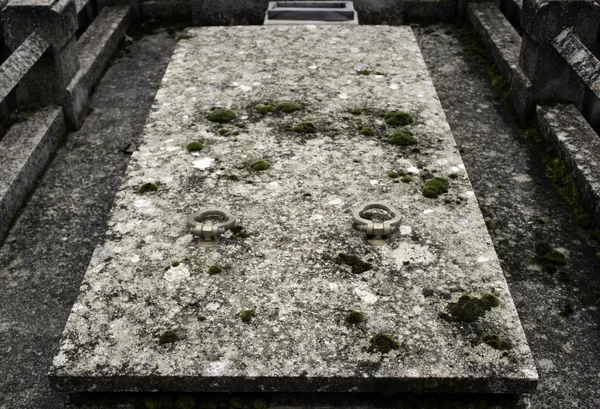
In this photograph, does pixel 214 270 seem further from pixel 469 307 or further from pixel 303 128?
pixel 303 128

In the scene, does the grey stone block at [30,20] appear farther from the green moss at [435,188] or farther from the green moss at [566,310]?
the green moss at [566,310]

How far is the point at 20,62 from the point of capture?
543cm

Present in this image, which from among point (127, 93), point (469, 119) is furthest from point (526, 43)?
point (127, 93)

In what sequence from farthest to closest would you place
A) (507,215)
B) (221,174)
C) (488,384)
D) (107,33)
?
(107,33), (507,215), (221,174), (488,384)

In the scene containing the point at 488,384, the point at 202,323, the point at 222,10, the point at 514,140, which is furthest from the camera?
the point at 222,10

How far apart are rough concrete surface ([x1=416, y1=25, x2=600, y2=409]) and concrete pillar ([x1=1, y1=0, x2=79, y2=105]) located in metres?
3.54

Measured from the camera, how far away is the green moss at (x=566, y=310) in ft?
13.6

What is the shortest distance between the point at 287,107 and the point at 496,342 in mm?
2531

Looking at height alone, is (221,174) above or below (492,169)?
above

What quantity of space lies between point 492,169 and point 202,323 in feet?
10.6

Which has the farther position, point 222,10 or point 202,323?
point 222,10

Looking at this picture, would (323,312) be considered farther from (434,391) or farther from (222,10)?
(222,10)

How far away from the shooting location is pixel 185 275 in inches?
136

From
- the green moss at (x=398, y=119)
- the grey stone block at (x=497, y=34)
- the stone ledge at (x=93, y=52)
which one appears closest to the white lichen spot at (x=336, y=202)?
the green moss at (x=398, y=119)
